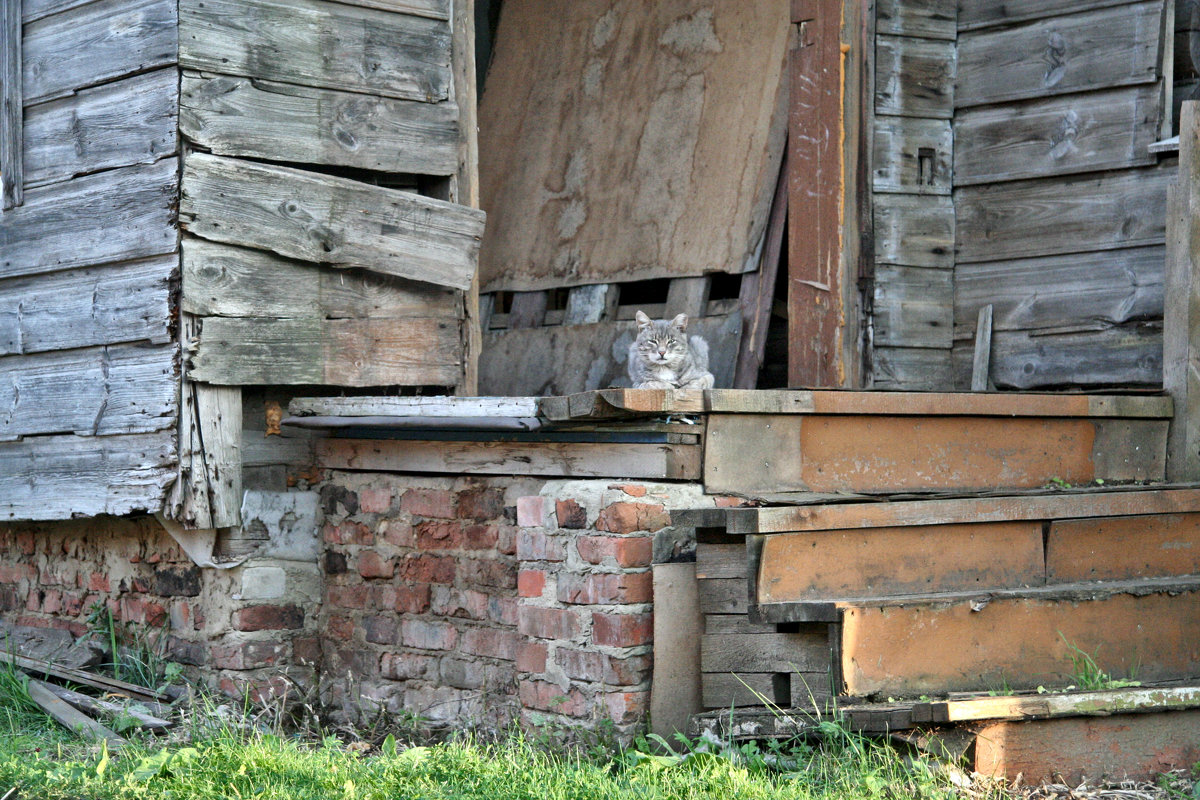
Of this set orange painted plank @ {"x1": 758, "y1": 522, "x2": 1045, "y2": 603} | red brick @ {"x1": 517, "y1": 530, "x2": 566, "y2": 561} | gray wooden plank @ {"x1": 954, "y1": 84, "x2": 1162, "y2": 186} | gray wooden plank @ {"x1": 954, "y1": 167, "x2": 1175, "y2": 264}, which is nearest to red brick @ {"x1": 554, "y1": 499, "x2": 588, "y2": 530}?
red brick @ {"x1": 517, "y1": 530, "x2": 566, "y2": 561}

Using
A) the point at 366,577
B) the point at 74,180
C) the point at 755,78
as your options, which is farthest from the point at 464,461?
the point at 755,78

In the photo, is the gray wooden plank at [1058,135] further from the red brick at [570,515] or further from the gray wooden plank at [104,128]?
the gray wooden plank at [104,128]

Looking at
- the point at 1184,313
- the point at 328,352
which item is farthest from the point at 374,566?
the point at 1184,313

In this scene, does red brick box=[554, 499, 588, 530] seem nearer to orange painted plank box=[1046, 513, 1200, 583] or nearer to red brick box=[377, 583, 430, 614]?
red brick box=[377, 583, 430, 614]

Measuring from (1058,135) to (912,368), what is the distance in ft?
3.99

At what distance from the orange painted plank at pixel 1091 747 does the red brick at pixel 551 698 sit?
4.44ft

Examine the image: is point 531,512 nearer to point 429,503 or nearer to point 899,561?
point 429,503

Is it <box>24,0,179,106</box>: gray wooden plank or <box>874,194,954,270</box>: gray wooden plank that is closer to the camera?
<box>24,0,179,106</box>: gray wooden plank

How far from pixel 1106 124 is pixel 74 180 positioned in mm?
4453

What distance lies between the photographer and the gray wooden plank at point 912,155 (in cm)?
599

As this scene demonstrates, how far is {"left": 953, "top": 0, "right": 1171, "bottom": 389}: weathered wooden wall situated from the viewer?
5.59 m

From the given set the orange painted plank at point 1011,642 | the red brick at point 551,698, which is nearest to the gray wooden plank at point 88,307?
the red brick at point 551,698

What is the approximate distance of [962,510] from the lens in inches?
165

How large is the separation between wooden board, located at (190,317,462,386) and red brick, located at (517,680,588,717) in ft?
5.28
